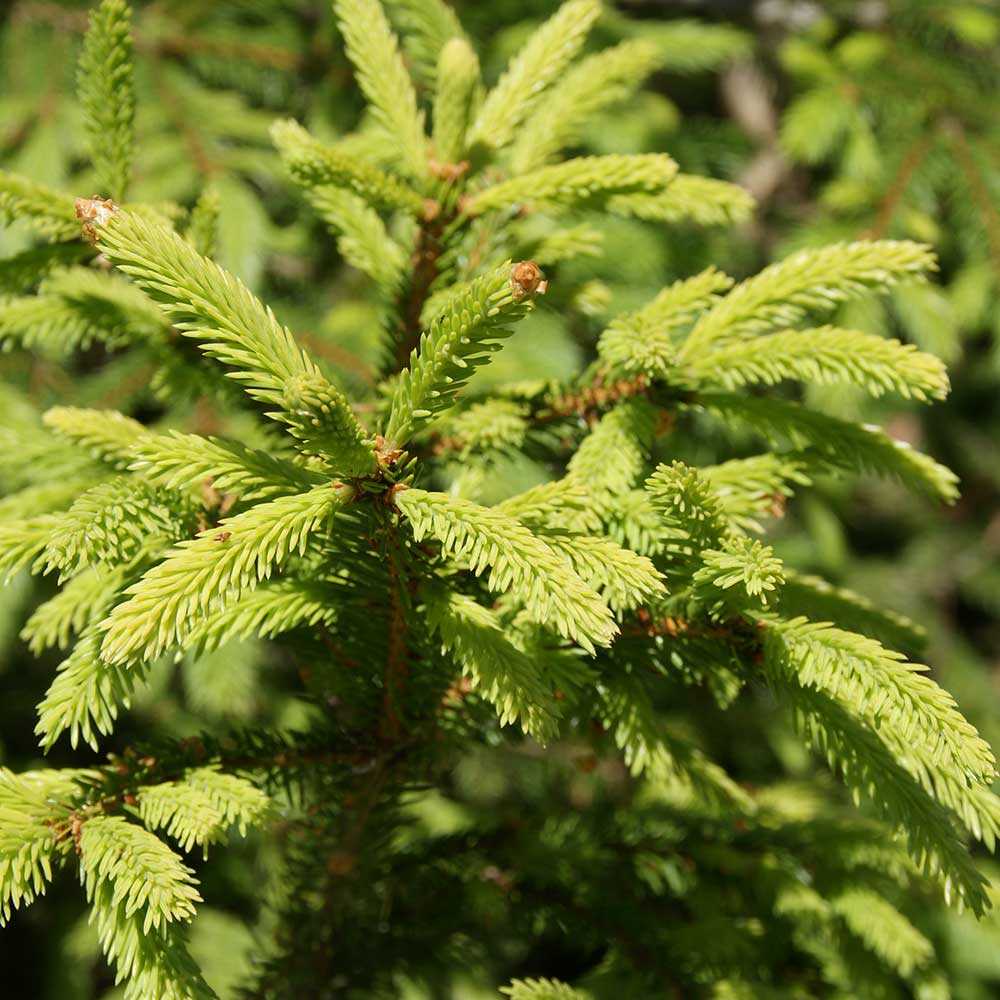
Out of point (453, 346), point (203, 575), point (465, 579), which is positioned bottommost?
point (465, 579)

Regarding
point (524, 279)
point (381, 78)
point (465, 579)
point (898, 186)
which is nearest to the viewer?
point (524, 279)

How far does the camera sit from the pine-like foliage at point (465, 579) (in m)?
0.69

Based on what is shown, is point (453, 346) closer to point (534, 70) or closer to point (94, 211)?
point (94, 211)

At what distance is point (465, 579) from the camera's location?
33.5 inches

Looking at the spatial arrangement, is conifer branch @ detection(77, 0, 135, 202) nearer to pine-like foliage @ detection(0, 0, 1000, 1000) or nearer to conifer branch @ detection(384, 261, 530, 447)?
pine-like foliage @ detection(0, 0, 1000, 1000)

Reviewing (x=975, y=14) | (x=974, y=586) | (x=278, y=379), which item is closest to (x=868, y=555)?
(x=974, y=586)

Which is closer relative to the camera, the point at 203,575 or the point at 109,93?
the point at 203,575

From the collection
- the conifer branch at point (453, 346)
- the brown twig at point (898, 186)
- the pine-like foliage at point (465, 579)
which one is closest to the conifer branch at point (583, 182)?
the pine-like foliage at point (465, 579)

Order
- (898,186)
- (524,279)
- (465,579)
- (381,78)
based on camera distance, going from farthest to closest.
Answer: (898,186)
(381,78)
(465,579)
(524,279)

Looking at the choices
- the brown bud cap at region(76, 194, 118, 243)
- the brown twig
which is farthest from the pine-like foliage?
the brown twig

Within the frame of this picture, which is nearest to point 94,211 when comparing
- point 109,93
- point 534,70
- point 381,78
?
point 109,93

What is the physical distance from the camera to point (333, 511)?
704 mm

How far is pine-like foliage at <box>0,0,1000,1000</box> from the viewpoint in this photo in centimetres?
69

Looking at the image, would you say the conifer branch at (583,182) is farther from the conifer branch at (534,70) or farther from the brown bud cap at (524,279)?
the brown bud cap at (524,279)
